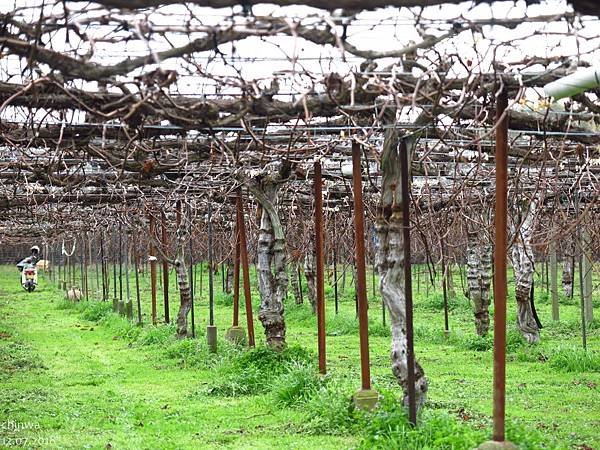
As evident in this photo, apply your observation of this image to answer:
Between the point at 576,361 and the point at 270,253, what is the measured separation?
4.65 m

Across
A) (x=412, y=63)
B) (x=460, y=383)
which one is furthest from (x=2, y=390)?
(x=412, y=63)

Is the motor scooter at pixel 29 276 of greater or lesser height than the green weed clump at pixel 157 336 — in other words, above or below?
above

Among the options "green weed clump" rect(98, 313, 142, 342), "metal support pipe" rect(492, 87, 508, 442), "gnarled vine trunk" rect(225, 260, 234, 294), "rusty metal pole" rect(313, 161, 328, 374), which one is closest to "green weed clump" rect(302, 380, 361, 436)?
"rusty metal pole" rect(313, 161, 328, 374)

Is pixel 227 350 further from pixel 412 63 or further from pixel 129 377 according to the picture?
pixel 412 63

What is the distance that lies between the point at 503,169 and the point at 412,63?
1.07 metres

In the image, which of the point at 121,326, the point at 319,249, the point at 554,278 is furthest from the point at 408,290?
the point at 121,326

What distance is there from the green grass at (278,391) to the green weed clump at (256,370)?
0.02m

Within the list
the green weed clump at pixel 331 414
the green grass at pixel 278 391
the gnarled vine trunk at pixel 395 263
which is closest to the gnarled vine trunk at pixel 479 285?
the green grass at pixel 278 391

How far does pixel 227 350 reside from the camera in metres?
14.2

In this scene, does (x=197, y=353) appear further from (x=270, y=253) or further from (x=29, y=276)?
(x=29, y=276)

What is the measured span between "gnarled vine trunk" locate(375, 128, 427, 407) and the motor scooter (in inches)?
1231

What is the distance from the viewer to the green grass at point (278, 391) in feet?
27.7

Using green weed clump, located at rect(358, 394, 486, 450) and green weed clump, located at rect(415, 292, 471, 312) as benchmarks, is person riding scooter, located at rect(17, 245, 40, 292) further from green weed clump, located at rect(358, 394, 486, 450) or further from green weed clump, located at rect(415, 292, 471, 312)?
green weed clump, located at rect(358, 394, 486, 450)

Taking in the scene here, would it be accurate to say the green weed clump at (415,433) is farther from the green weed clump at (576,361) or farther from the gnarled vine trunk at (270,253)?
the green weed clump at (576,361)
